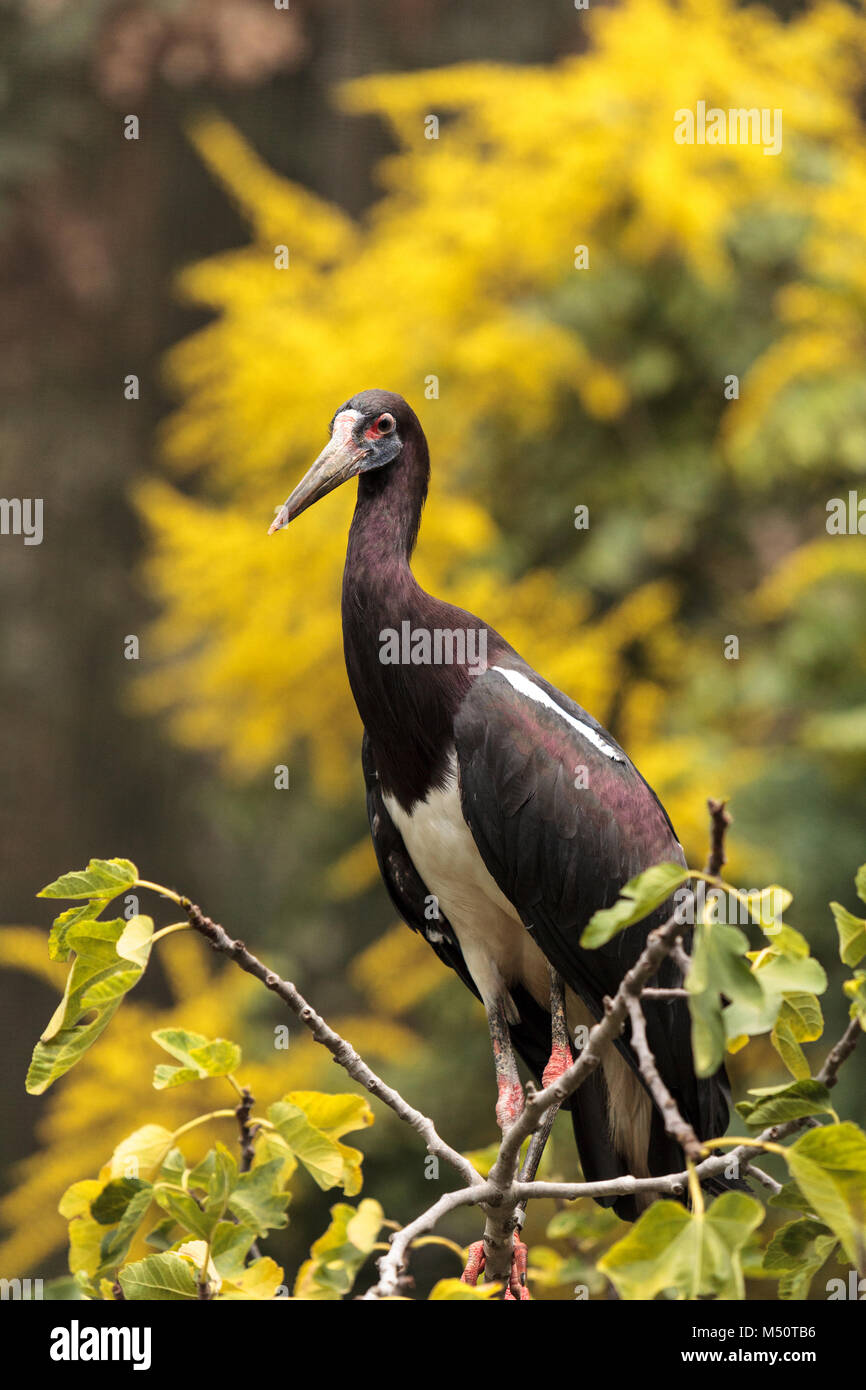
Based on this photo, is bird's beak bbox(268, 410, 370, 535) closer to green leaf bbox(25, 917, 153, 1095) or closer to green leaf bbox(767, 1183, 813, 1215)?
green leaf bbox(25, 917, 153, 1095)

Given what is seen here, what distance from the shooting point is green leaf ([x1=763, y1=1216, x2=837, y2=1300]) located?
1640 millimetres

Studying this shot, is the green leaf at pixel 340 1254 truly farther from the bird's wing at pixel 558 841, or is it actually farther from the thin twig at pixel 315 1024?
the bird's wing at pixel 558 841

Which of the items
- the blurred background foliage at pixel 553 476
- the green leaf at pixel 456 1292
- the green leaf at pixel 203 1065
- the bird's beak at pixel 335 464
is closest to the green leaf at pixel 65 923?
the green leaf at pixel 203 1065

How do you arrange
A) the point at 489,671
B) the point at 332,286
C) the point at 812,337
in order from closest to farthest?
the point at 489,671 → the point at 812,337 → the point at 332,286

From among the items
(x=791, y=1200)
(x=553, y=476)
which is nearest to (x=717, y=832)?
(x=791, y=1200)

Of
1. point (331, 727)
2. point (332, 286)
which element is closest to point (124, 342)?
point (332, 286)

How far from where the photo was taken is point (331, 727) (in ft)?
17.2

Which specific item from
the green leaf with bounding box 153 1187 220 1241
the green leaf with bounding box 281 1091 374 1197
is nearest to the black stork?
the green leaf with bounding box 281 1091 374 1197

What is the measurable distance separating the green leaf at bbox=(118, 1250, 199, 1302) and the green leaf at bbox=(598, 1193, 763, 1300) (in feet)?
1.93

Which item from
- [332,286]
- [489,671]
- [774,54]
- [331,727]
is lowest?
[489,671]

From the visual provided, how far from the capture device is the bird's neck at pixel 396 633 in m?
2.38

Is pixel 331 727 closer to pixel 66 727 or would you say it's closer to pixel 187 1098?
pixel 187 1098

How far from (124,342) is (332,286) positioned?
2.61 meters

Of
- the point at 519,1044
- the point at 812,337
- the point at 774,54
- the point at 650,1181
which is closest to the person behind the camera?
the point at 650,1181
